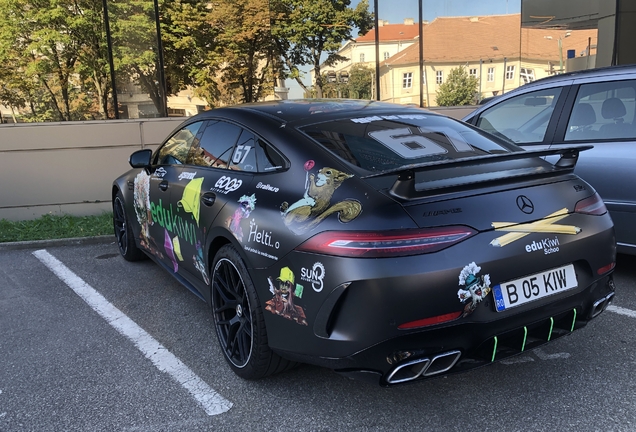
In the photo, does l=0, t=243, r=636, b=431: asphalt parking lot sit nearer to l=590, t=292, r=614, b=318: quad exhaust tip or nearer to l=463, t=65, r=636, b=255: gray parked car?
l=590, t=292, r=614, b=318: quad exhaust tip

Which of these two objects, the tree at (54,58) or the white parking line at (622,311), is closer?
the white parking line at (622,311)

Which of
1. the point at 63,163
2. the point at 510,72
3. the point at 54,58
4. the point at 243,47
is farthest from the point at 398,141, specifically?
the point at 510,72

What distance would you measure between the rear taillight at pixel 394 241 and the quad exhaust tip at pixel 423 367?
450 millimetres

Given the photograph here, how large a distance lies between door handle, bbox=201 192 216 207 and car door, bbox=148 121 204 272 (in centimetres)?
44

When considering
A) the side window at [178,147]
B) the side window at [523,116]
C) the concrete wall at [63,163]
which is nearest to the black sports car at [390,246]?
the side window at [178,147]

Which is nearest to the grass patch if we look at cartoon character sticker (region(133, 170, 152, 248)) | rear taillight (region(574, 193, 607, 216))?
cartoon character sticker (region(133, 170, 152, 248))

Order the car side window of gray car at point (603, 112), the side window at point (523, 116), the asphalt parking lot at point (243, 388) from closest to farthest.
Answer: the asphalt parking lot at point (243, 388) → the car side window of gray car at point (603, 112) → the side window at point (523, 116)

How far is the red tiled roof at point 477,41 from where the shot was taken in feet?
30.1

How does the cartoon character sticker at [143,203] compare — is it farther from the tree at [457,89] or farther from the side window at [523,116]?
the tree at [457,89]

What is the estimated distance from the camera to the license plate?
2.31 m

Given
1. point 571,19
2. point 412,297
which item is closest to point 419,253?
point 412,297

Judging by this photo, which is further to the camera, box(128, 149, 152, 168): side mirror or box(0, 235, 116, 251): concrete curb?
box(0, 235, 116, 251): concrete curb

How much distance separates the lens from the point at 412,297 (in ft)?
7.13

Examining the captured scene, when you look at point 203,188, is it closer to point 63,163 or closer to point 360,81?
point 63,163
